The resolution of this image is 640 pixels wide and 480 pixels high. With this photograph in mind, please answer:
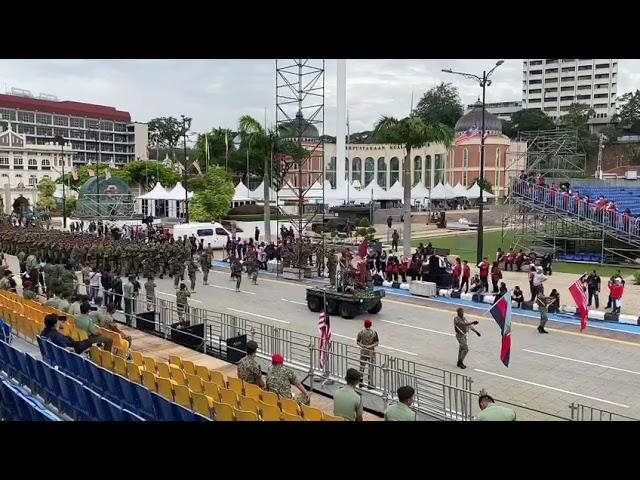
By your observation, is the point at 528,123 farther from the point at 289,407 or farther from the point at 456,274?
the point at 289,407

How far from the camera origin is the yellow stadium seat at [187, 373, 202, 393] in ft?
30.4

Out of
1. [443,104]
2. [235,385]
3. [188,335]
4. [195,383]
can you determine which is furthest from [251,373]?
[443,104]

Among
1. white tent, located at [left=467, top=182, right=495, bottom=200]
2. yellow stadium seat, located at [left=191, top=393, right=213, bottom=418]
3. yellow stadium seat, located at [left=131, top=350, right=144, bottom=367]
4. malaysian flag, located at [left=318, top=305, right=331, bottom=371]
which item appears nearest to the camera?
yellow stadium seat, located at [left=191, top=393, right=213, bottom=418]

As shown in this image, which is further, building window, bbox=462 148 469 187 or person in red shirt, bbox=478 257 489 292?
building window, bbox=462 148 469 187

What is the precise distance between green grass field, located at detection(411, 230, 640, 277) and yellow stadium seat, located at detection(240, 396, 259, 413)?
2353 cm

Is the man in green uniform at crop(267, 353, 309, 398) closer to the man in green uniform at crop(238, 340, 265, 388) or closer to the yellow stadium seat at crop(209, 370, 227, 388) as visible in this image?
the man in green uniform at crop(238, 340, 265, 388)

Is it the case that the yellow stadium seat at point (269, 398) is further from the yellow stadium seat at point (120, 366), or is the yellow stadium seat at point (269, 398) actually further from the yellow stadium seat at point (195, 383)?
the yellow stadium seat at point (120, 366)

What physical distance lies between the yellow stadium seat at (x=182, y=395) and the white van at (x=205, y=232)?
28284 mm

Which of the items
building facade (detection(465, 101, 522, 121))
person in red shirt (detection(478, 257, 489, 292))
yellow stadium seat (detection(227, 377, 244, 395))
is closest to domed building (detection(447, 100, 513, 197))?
person in red shirt (detection(478, 257, 489, 292))

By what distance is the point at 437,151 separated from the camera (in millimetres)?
87312

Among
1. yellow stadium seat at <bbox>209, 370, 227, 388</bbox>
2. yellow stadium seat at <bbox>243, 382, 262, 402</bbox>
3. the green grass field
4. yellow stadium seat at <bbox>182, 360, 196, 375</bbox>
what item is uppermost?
yellow stadium seat at <bbox>243, 382, 262, 402</bbox>

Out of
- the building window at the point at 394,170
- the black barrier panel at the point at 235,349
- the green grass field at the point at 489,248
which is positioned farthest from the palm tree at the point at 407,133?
the building window at the point at 394,170
